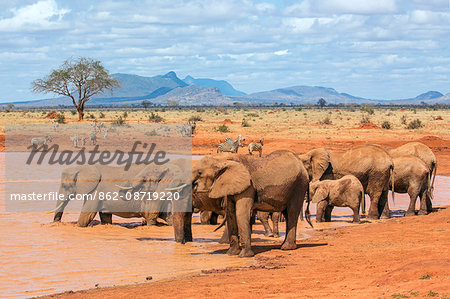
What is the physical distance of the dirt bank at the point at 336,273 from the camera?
8.07 metres

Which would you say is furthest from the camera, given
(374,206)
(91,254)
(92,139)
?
(92,139)

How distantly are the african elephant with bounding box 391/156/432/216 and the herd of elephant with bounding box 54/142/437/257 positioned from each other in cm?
3

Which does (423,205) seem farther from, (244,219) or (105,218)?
(105,218)

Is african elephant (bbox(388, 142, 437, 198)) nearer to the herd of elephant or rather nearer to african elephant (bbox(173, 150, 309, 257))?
the herd of elephant

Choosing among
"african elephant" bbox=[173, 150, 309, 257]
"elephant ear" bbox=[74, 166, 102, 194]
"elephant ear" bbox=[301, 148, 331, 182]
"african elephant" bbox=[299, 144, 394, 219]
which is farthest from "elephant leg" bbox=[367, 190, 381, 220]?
"elephant ear" bbox=[74, 166, 102, 194]

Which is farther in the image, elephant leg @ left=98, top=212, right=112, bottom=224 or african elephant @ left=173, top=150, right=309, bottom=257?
elephant leg @ left=98, top=212, right=112, bottom=224

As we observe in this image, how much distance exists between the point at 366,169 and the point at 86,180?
7.56 metres

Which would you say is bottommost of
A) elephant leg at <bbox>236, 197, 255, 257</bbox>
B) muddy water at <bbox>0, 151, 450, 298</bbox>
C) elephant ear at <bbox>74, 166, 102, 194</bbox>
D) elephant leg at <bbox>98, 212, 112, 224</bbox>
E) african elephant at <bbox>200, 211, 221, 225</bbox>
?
african elephant at <bbox>200, 211, 221, 225</bbox>

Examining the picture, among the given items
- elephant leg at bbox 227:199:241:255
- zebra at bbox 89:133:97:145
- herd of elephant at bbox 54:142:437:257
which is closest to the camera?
herd of elephant at bbox 54:142:437:257

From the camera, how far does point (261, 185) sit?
11.5 meters

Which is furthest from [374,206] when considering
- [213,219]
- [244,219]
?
[244,219]

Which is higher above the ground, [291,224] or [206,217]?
[291,224]

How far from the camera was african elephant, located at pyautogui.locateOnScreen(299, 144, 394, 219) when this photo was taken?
673 inches

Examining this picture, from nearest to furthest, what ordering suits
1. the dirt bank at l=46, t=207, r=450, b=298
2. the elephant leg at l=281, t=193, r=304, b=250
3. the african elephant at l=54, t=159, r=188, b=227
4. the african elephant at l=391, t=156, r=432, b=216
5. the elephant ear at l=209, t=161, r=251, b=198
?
1. the dirt bank at l=46, t=207, r=450, b=298
2. the elephant ear at l=209, t=161, r=251, b=198
3. the elephant leg at l=281, t=193, r=304, b=250
4. the african elephant at l=54, t=159, r=188, b=227
5. the african elephant at l=391, t=156, r=432, b=216
